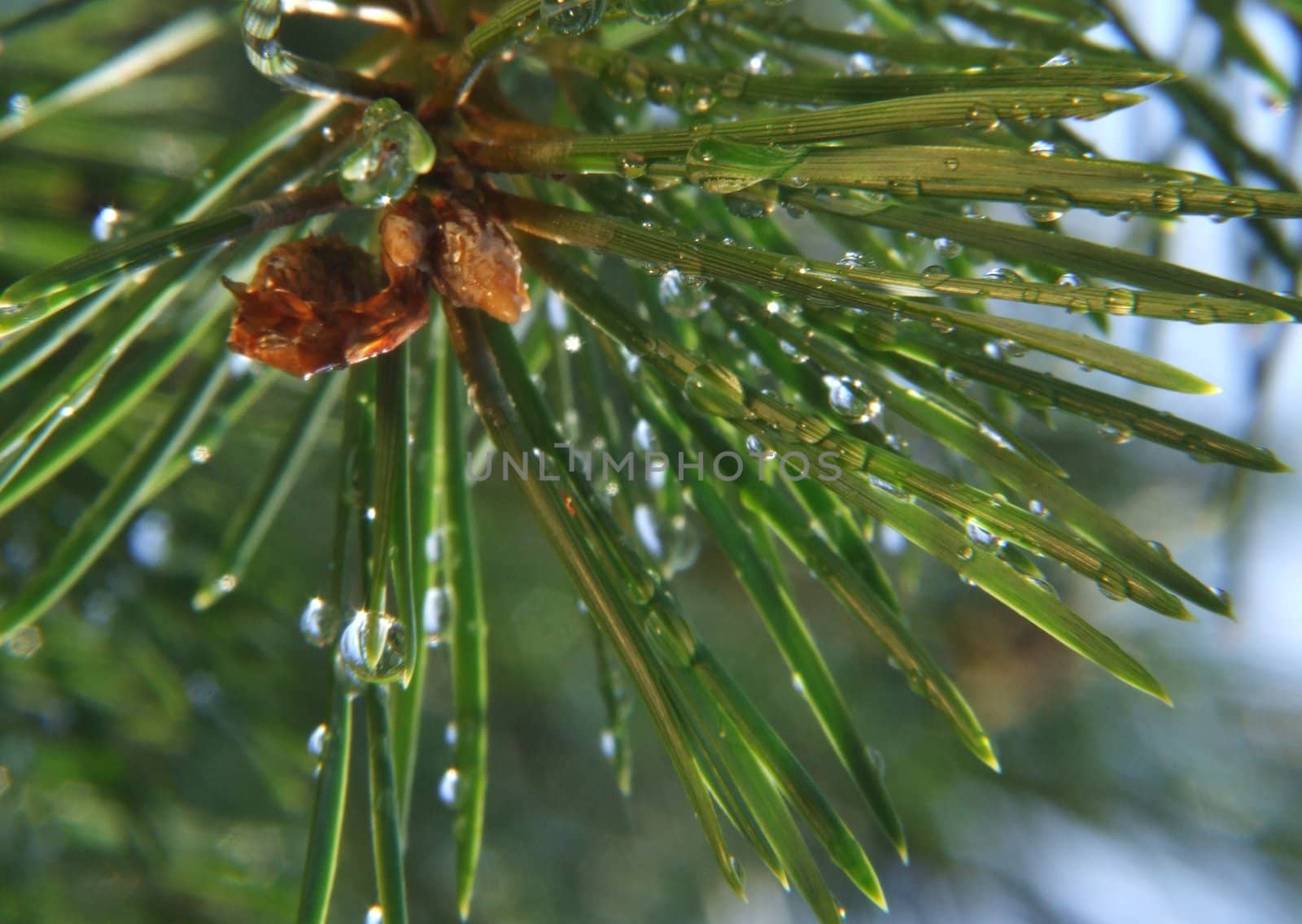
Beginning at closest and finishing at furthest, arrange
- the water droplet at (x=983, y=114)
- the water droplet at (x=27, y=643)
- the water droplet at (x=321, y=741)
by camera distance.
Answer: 1. the water droplet at (x=983, y=114)
2. the water droplet at (x=321, y=741)
3. the water droplet at (x=27, y=643)

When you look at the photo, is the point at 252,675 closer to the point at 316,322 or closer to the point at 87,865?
the point at 87,865

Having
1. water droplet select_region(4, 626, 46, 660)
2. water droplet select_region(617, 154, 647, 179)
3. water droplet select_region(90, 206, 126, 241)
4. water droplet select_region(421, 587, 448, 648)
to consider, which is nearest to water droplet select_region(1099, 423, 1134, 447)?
water droplet select_region(617, 154, 647, 179)

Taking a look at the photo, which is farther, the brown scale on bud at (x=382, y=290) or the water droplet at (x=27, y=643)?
the water droplet at (x=27, y=643)

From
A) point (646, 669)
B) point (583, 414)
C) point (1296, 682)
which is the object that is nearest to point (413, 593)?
point (646, 669)

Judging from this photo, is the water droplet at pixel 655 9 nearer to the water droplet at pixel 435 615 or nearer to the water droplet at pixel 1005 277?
the water droplet at pixel 1005 277

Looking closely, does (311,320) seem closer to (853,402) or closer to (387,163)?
(387,163)

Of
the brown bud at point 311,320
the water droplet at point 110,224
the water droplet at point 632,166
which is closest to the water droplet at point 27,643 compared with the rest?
the water droplet at point 110,224

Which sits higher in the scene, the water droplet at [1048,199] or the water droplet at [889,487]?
the water droplet at [1048,199]
